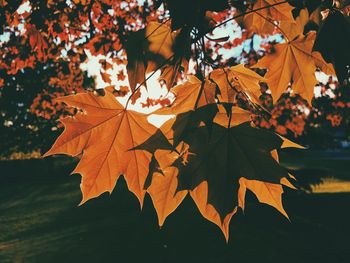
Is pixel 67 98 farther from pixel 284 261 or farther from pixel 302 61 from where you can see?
pixel 284 261

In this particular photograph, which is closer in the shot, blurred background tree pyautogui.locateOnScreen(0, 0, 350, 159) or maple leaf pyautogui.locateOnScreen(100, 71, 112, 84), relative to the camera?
blurred background tree pyautogui.locateOnScreen(0, 0, 350, 159)

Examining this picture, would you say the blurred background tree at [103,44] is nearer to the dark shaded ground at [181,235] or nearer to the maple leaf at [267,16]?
the maple leaf at [267,16]

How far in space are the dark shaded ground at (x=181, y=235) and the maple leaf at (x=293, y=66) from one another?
5.34 meters

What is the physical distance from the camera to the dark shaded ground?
6816 millimetres

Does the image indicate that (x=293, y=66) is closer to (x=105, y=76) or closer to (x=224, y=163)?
(x=224, y=163)

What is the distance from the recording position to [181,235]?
8.17 m

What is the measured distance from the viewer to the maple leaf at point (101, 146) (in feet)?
3.99

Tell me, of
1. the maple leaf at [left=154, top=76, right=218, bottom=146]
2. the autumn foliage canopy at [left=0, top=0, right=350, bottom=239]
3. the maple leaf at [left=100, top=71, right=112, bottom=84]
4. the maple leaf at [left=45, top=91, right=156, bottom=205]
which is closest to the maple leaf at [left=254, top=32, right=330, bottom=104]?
the autumn foliage canopy at [left=0, top=0, right=350, bottom=239]

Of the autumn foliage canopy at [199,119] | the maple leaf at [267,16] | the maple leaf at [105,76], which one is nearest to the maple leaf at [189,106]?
the autumn foliage canopy at [199,119]

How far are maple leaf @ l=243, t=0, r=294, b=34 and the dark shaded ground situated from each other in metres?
5.40

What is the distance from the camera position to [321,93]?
33.7 feet

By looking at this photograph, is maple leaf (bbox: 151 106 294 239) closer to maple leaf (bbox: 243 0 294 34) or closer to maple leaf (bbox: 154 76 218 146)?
maple leaf (bbox: 154 76 218 146)

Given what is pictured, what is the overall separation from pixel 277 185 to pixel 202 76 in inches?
17.5

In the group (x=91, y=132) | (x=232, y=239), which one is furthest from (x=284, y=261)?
(x=91, y=132)
